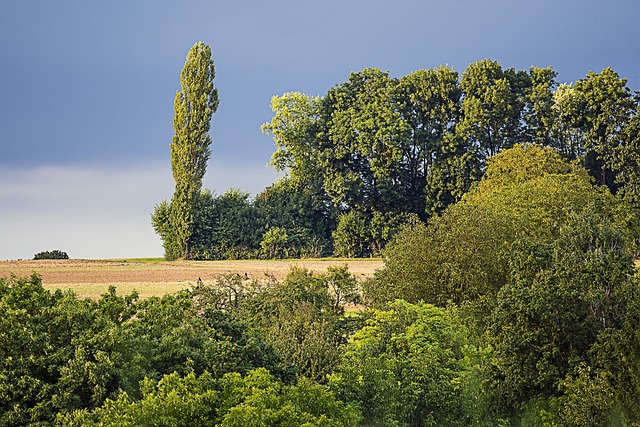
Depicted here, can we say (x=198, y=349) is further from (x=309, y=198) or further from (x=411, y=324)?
(x=309, y=198)

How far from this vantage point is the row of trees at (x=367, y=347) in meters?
15.4

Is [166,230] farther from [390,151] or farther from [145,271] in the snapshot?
[390,151]

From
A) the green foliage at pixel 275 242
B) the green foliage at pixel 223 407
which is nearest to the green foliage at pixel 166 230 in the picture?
the green foliage at pixel 275 242

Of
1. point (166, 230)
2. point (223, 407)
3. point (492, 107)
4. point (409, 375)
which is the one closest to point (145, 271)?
point (166, 230)

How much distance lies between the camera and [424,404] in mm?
19047

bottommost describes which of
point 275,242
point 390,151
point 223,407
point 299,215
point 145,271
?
point 223,407

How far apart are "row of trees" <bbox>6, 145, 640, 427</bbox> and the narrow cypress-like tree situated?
35216mm

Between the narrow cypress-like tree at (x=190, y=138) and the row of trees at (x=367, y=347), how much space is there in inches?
1386

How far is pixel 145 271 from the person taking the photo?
56250 millimetres

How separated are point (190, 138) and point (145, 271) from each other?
14.0 meters

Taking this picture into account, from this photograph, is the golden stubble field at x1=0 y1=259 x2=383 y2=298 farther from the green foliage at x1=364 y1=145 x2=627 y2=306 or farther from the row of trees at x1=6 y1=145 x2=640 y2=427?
the row of trees at x1=6 y1=145 x2=640 y2=427

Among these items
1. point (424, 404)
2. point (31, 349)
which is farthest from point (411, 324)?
point (31, 349)

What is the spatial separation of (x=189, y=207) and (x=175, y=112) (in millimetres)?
7893

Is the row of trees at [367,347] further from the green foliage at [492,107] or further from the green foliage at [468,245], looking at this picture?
the green foliage at [492,107]
